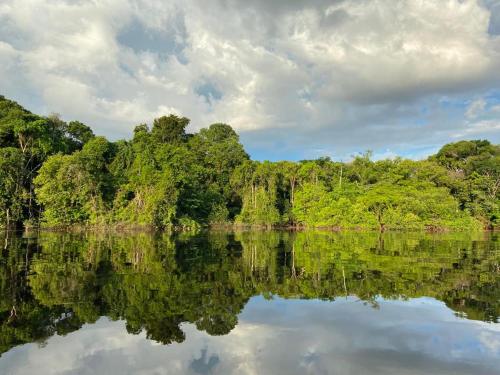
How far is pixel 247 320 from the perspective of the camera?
698 centimetres

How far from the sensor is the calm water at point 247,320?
17.1 feet

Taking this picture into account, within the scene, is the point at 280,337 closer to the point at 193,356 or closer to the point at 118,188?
the point at 193,356

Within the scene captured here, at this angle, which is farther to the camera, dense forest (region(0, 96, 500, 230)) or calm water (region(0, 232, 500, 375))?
dense forest (region(0, 96, 500, 230))

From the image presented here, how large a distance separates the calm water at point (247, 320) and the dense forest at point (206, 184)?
89.8 ft

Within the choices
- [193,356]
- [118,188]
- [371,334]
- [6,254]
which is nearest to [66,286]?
[193,356]

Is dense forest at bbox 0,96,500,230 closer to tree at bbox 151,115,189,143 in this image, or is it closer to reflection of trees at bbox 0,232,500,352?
tree at bbox 151,115,189,143

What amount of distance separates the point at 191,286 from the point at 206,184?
44.1 m

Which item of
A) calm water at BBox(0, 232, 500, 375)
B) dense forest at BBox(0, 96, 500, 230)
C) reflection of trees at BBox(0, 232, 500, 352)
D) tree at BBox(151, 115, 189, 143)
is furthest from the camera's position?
tree at BBox(151, 115, 189, 143)

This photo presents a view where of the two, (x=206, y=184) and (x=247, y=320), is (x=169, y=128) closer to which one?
(x=206, y=184)

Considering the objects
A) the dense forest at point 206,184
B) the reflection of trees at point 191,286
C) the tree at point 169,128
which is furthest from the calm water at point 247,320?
the tree at point 169,128

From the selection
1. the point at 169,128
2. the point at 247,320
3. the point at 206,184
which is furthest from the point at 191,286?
the point at 169,128

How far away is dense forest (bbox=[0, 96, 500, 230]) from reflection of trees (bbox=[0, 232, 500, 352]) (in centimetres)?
2424

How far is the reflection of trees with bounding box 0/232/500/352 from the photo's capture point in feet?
22.4

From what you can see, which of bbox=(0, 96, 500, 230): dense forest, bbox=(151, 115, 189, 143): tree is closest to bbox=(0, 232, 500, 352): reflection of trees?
bbox=(0, 96, 500, 230): dense forest
